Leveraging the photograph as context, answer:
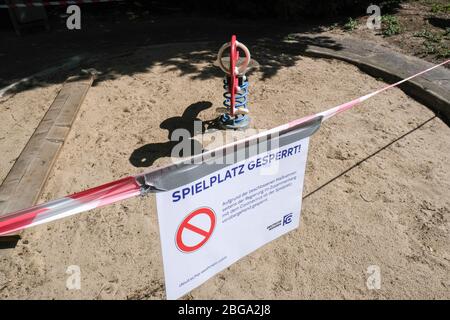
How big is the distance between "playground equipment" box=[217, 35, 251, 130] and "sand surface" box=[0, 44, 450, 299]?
16.3 inches

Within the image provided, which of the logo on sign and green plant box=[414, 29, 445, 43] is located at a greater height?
green plant box=[414, 29, 445, 43]

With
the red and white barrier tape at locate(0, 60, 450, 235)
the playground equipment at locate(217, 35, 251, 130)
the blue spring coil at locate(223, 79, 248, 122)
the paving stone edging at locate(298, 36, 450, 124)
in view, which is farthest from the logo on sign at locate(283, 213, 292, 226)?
the paving stone edging at locate(298, 36, 450, 124)

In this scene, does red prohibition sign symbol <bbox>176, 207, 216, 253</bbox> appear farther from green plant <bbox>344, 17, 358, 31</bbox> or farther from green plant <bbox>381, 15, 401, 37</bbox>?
green plant <bbox>344, 17, 358, 31</bbox>

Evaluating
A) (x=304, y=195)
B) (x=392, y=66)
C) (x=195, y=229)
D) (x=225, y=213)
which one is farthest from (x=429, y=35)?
(x=195, y=229)

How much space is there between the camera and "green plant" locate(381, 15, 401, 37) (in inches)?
321

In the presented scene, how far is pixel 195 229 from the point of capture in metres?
2.52

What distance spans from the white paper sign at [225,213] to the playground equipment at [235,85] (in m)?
2.13

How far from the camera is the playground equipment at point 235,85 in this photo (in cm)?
463

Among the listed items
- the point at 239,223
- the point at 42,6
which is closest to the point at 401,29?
the point at 239,223

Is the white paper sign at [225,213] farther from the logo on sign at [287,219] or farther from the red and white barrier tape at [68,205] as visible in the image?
the red and white barrier tape at [68,205]

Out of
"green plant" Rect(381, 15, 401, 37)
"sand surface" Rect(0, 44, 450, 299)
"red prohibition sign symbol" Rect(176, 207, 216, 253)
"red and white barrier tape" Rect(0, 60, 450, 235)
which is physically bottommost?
"sand surface" Rect(0, 44, 450, 299)

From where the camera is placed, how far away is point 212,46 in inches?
313

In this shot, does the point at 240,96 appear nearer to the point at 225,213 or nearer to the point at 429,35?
the point at 225,213

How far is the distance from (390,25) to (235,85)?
5428mm
